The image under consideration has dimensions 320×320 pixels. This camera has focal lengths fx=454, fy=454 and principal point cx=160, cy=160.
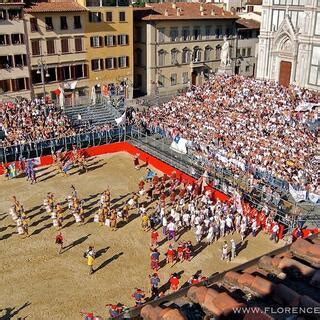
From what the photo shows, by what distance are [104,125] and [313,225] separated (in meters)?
23.9

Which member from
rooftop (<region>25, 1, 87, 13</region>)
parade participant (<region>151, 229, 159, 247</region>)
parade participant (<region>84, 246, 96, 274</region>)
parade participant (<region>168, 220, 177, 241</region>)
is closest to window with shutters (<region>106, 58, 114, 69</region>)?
rooftop (<region>25, 1, 87, 13</region>)

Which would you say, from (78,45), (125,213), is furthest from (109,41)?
(125,213)

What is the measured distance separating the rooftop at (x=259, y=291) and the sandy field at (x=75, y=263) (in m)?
11.4

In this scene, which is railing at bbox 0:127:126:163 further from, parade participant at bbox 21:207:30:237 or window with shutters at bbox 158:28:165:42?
window with shutters at bbox 158:28:165:42

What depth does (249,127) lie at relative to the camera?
137ft

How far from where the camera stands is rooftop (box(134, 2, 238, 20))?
6006 cm

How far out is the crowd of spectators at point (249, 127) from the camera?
34.5 m

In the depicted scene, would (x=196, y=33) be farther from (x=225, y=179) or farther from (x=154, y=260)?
(x=154, y=260)

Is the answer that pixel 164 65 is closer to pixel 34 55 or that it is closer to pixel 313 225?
pixel 34 55

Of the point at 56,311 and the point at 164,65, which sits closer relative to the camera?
the point at 56,311

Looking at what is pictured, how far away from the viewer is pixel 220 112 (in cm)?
4631

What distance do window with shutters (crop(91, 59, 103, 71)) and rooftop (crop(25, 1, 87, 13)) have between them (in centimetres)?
627

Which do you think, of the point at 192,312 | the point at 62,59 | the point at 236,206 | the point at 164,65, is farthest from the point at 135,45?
the point at 192,312

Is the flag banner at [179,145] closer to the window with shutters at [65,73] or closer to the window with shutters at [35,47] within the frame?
the window with shutters at [65,73]
